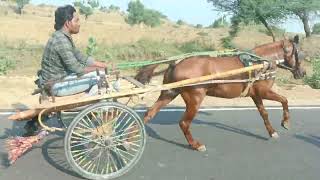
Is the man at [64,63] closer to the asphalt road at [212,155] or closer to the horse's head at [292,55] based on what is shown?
the asphalt road at [212,155]

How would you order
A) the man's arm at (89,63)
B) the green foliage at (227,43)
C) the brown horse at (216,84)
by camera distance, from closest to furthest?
the man's arm at (89,63) < the brown horse at (216,84) < the green foliage at (227,43)

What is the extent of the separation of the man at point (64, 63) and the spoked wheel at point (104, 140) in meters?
0.48

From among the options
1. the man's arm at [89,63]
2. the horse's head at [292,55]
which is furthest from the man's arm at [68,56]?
the horse's head at [292,55]

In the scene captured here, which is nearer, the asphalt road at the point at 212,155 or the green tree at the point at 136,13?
the asphalt road at the point at 212,155

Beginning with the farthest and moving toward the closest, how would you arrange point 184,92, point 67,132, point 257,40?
point 257,40 < point 184,92 < point 67,132

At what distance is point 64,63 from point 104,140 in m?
1.08

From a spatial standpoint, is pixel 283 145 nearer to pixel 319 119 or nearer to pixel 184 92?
pixel 184 92

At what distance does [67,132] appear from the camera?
19.2 ft

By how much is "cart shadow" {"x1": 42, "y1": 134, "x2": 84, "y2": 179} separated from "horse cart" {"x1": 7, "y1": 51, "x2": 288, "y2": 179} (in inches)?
10.5

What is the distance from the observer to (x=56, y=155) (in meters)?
7.05

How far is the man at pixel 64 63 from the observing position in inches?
248

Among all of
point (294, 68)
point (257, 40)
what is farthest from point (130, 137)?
point (257, 40)

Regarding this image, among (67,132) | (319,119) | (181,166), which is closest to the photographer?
(67,132)

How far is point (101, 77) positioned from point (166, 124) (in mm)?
3211
